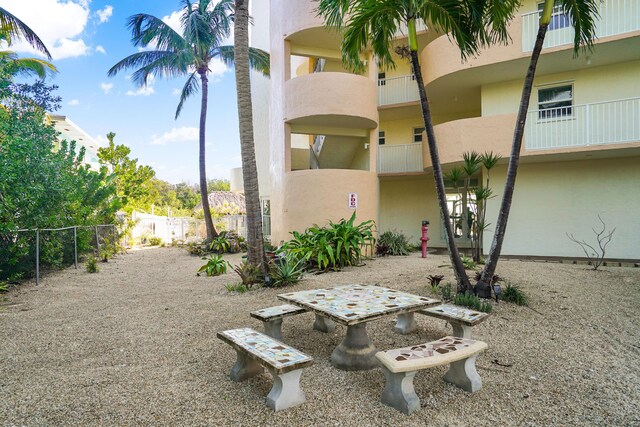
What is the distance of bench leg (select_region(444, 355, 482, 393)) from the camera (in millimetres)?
3091

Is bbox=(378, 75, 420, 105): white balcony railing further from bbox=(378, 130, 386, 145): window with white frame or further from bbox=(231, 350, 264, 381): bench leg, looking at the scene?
bbox=(231, 350, 264, 381): bench leg

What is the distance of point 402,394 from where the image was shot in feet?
9.11

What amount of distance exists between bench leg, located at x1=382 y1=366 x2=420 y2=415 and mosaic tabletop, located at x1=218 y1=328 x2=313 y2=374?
711 millimetres

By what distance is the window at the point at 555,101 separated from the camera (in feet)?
35.8

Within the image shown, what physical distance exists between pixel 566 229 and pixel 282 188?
31.2ft

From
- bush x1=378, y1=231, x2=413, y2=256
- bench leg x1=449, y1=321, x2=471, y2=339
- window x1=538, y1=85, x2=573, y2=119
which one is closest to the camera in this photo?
bench leg x1=449, y1=321, x2=471, y2=339

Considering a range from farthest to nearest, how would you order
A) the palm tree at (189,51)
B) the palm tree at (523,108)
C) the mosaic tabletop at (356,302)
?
the palm tree at (189,51)
the palm tree at (523,108)
the mosaic tabletop at (356,302)

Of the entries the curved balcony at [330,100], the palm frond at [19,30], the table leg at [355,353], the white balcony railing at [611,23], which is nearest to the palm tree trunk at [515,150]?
the table leg at [355,353]

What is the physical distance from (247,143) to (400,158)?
7.62 metres

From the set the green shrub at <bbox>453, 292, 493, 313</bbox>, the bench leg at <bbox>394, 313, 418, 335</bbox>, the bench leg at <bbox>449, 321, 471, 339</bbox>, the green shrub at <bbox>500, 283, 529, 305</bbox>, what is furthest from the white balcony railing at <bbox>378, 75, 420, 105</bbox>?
the bench leg at <bbox>449, 321, 471, 339</bbox>

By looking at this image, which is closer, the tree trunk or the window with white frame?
the window with white frame

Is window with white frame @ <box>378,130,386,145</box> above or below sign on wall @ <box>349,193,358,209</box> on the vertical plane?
above

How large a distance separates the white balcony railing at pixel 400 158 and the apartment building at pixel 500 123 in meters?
0.04

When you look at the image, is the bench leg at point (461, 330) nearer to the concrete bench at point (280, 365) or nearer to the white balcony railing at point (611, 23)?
the concrete bench at point (280, 365)
